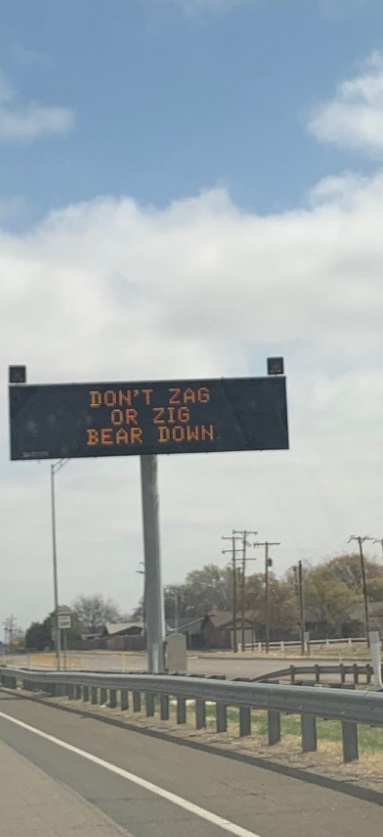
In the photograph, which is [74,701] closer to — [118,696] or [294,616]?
[118,696]

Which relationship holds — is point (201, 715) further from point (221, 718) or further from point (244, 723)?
point (244, 723)

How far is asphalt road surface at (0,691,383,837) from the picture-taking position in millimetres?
9406

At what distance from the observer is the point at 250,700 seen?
48.8ft

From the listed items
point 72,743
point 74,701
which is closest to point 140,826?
point 72,743

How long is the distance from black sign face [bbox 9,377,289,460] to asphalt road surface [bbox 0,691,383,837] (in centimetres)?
1277

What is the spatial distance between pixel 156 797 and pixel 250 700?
151 inches

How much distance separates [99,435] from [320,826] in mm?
20090

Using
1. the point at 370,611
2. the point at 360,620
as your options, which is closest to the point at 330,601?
the point at 360,620

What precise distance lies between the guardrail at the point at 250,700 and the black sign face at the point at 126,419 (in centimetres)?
594

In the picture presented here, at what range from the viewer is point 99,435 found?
28828 millimetres

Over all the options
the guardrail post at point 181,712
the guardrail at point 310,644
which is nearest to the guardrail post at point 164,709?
the guardrail post at point 181,712

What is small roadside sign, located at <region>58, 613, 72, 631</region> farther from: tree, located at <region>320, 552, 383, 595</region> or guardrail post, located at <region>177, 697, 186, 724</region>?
tree, located at <region>320, 552, 383, 595</region>

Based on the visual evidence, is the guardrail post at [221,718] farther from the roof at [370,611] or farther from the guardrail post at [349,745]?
the roof at [370,611]

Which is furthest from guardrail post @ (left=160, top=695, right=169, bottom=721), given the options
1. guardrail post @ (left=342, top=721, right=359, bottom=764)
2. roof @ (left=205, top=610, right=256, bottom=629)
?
roof @ (left=205, top=610, right=256, bottom=629)
